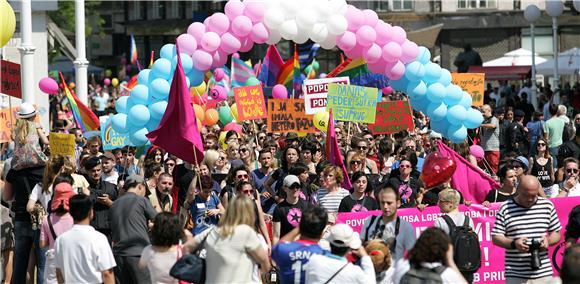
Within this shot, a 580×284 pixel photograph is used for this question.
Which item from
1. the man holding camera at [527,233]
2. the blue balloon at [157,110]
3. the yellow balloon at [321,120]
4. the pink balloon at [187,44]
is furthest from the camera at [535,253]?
the yellow balloon at [321,120]

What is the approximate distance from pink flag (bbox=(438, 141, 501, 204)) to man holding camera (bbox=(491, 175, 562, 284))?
2990 millimetres

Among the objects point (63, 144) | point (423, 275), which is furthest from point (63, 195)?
point (423, 275)

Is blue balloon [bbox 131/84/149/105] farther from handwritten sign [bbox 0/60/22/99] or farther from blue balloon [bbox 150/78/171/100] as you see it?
handwritten sign [bbox 0/60/22/99]

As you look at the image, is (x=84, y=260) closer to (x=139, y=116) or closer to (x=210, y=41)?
(x=139, y=116)

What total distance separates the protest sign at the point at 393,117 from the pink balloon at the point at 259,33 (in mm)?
2417

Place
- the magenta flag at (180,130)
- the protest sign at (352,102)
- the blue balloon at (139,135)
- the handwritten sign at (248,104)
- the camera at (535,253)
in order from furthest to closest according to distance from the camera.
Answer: the handwritten sign at (248,104) < the protest sign at (352,102) < the blue balloon at (139,135) < the magenta flag at (180,130) < the camera at (535,253)

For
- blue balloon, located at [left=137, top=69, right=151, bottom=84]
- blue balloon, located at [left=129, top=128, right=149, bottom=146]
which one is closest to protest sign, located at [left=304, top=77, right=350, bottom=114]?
blue balloon, located at [left=137, top=69, right=151, bottom=84]

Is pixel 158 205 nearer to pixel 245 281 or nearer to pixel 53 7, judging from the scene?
pixel 245 281

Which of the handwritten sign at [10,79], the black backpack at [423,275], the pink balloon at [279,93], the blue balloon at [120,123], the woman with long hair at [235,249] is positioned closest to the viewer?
the black backpack at [423,275]

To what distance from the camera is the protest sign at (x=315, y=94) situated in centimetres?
1812

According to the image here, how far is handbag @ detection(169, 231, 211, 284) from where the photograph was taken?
897cm

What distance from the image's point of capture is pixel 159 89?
15.9 meters

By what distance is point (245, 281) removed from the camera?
353 inches

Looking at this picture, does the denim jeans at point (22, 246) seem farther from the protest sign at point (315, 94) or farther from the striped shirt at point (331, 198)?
the protest sign at point (315, 94)
